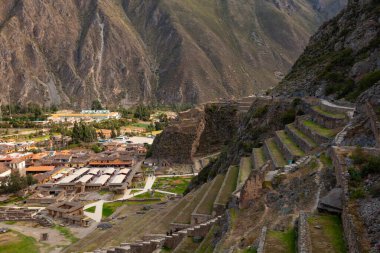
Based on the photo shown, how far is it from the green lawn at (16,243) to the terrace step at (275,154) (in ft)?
66.4

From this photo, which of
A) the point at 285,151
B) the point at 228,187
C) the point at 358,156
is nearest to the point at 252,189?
the point at 358,156

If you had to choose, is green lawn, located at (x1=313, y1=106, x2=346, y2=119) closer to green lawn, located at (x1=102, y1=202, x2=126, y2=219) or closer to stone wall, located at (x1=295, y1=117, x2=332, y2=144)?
stone wall, located at (x1=295, y1=117, x2=332, y2=144)

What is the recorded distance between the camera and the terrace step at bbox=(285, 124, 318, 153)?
1928 cm

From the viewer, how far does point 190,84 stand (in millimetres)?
185250

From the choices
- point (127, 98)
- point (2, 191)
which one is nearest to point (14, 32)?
point (127, 98)

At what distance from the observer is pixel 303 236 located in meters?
10.3

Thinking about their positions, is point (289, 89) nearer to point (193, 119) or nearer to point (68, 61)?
point (193, 119)

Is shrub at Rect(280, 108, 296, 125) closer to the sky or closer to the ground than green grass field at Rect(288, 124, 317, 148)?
closer to the sky

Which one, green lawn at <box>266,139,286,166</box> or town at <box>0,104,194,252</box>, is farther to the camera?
town at <box>0,104,194,252</box>

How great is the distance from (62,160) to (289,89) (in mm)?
42660

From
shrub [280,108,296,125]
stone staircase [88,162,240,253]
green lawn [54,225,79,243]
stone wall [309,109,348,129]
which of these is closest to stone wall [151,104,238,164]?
green lawn [54,225,79,243]

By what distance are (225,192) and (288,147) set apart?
4.27 metres

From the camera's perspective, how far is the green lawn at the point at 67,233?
33656 millimetres

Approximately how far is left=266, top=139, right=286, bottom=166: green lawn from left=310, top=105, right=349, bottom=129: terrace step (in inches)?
115
